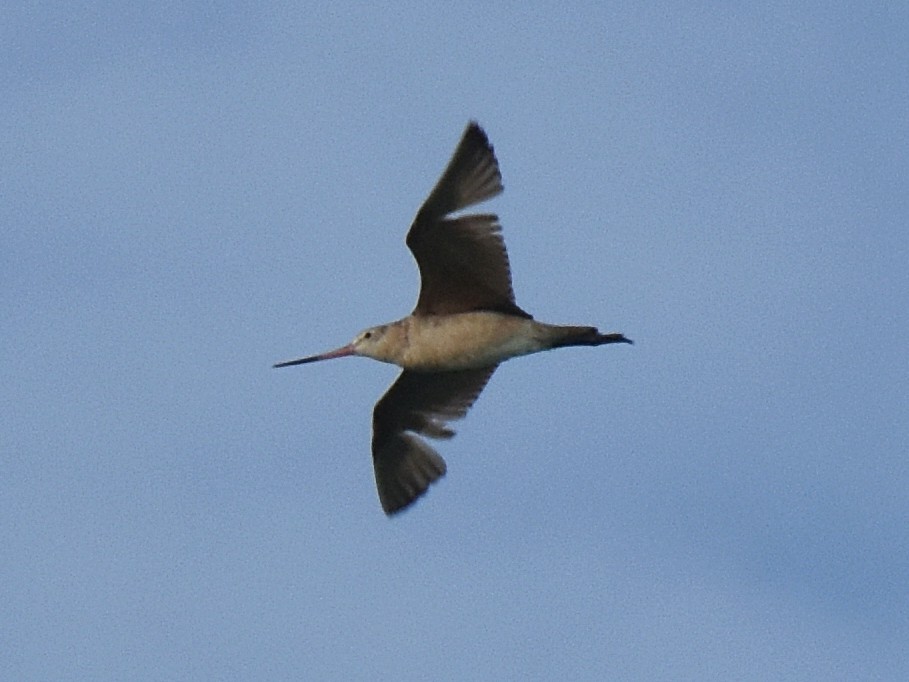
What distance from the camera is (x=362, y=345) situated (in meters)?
17.3

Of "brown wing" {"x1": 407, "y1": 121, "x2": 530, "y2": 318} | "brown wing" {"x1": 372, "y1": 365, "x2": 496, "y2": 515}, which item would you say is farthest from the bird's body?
"brown wing" {"x1": 372, "y1": 365, "x2": 496, "y2": 515}

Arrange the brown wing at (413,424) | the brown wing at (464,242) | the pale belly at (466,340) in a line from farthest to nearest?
the brown wing at (413,424) → the pale belly at (466,340) → the brown wing at (464,242)

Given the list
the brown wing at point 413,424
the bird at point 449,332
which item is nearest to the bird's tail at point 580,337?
the bird at point 449,332

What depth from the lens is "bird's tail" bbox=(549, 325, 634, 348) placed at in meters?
16.3

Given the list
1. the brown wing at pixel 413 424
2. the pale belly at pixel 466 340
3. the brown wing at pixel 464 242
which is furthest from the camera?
the brown wing at pixel 413 424

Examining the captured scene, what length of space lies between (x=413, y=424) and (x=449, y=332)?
4.45 feet

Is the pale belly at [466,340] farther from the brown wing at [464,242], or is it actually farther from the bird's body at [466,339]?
the brown wing at [464,242]

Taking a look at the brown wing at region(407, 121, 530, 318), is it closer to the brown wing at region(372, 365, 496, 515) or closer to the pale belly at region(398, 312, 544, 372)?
the pale belly at region(398, 312, 544, 372)

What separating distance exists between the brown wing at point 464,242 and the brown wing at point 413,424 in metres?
1.07

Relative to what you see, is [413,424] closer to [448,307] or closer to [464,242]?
[448,307]

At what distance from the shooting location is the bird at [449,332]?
631 inches

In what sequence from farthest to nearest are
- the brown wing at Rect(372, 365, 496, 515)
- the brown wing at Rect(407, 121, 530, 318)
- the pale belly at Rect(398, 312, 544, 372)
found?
the brown wing at Rect(372, 365, 496, 515) < the pale belly at Rect(398, 312, 544, 372) < the brown wing at Rect(407, 121, 530, 318)

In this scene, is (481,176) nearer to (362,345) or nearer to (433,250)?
(433,250)

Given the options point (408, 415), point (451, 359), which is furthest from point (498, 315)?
point (408, 415)
